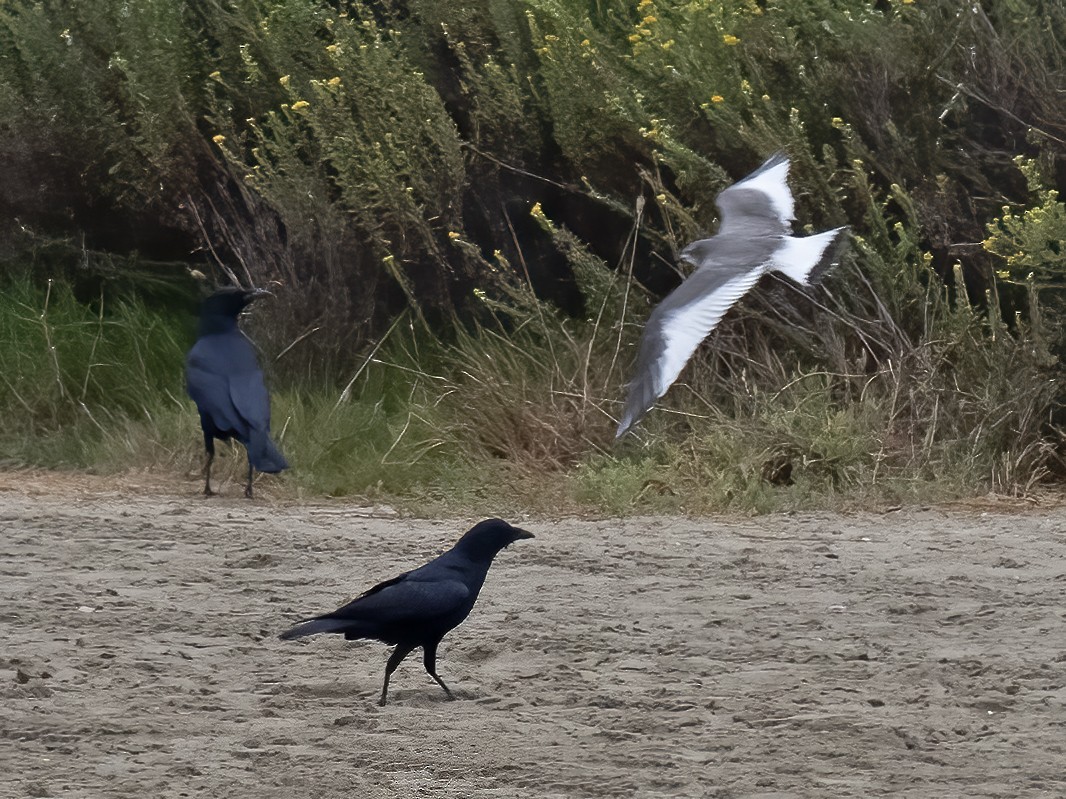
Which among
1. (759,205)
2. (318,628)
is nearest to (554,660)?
(318,628)

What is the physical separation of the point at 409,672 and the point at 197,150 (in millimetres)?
5048

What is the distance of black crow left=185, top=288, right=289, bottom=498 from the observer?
7035 millimetres

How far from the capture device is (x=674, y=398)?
782cm

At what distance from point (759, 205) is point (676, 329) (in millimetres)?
1603

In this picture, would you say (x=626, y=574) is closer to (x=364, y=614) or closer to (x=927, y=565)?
(x=927, y=565)

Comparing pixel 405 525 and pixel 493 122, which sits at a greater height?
pixel 493 122

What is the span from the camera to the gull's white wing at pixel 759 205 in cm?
668

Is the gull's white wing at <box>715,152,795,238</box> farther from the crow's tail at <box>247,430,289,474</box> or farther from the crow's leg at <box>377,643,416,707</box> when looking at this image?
the crow's leg at <box>377,643,416,707</box>

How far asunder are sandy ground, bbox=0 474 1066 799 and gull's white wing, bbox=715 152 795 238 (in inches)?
46.6

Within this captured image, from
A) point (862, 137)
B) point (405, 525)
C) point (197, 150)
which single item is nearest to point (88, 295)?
point (197, 150)

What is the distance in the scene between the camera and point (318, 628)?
4.20 meters

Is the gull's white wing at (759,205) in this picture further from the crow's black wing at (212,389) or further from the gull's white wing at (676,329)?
the crow's black wing at (212,389)

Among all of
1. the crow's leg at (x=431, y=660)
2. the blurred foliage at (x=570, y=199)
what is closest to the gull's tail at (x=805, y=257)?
the blurred foliage at (x=570, y=199)

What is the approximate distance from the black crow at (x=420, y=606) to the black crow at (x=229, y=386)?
8.18 feet
